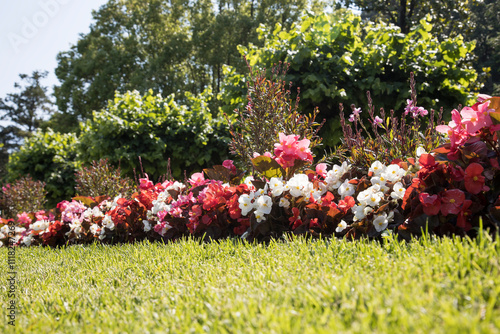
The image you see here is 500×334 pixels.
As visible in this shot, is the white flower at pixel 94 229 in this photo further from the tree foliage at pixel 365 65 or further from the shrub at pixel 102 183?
the tree foliage at pixel 365 65

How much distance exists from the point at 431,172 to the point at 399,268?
890mm

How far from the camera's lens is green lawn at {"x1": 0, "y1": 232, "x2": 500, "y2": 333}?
1159mm

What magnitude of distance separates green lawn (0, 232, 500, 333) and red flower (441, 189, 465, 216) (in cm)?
26

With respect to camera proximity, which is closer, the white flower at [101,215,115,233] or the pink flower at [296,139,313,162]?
the pink flower at [296,139,313,162]

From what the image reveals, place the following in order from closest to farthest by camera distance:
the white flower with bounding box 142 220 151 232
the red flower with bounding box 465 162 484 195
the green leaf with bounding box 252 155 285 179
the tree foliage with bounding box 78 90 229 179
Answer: the red flower with bounding box 465 162 484 195 → the green leaf with bounding box 252 155 285 179 → the white flower with bounding box 142 220 151 232 → the tree foliage with bounding box 78 90 229 179

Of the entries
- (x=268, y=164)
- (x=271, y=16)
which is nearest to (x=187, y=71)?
(x=271, y=16)

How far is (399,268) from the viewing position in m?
1.60

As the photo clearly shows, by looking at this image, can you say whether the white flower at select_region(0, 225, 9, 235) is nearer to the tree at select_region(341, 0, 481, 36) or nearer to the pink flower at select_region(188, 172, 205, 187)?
the pink flower at select_region(188, 172, 205, 187)

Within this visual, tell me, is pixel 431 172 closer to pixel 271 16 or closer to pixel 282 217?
pixel 282 217

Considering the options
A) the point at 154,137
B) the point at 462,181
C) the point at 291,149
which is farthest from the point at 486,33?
the point at 462,181

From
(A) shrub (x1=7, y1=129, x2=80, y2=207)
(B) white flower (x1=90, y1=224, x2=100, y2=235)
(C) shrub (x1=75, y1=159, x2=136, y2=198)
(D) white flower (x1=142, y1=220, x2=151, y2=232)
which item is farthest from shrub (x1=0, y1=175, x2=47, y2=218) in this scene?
(D) white flower (x1=142, y1=220, x2=151, y2=232)

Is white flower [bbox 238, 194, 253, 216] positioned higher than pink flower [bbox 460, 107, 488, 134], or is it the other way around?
pink flower [bbox 460, 107, 488, 134]

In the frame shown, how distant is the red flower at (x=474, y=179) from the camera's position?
2.05 meters

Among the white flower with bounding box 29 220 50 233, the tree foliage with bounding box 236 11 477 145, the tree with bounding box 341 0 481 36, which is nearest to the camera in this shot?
the white flower with bounding box 29 220 50 233
